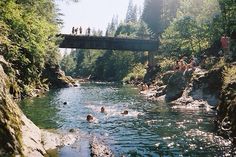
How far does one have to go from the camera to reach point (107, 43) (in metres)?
88.6

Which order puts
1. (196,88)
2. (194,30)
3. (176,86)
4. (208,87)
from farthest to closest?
(194,30), (176,86), (196,88), (208,87)

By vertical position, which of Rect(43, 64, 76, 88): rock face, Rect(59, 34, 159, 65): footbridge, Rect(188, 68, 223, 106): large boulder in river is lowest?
Rect(43, 64, 76, 88): rock face

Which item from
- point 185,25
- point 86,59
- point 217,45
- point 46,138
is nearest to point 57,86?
point 185,25

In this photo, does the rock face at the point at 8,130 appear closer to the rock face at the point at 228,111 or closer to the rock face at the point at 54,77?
the rock face at the point at 228,111

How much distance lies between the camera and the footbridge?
83.8 meters

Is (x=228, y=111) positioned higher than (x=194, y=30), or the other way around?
(x=194, y=30)

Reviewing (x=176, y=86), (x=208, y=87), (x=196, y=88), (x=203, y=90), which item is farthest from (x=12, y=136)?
(x=176, y=86)

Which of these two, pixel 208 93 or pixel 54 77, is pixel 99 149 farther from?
pixel 54 77

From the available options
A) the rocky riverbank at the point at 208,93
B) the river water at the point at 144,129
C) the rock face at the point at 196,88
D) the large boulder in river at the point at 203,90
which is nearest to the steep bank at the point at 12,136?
the river water at the point at 144,129

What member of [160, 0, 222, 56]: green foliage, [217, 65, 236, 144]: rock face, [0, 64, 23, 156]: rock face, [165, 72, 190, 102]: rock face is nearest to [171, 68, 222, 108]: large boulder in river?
[165, 72, 190, 102]: rock face

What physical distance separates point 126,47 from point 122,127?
63606 millimetres

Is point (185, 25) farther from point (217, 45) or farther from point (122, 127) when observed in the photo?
point (122, 127)

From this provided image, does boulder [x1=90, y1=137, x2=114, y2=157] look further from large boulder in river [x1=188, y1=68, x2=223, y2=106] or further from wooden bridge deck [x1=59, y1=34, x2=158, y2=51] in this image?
wooden bridge deck [x1=59, y1=34, x2=158, y2=51]

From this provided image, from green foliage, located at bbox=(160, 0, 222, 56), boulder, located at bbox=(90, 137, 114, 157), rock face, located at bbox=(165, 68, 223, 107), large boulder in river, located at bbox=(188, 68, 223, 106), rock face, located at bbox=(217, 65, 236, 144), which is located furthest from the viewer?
green foliage, located at bbox=(160, 0, 222, 56)
